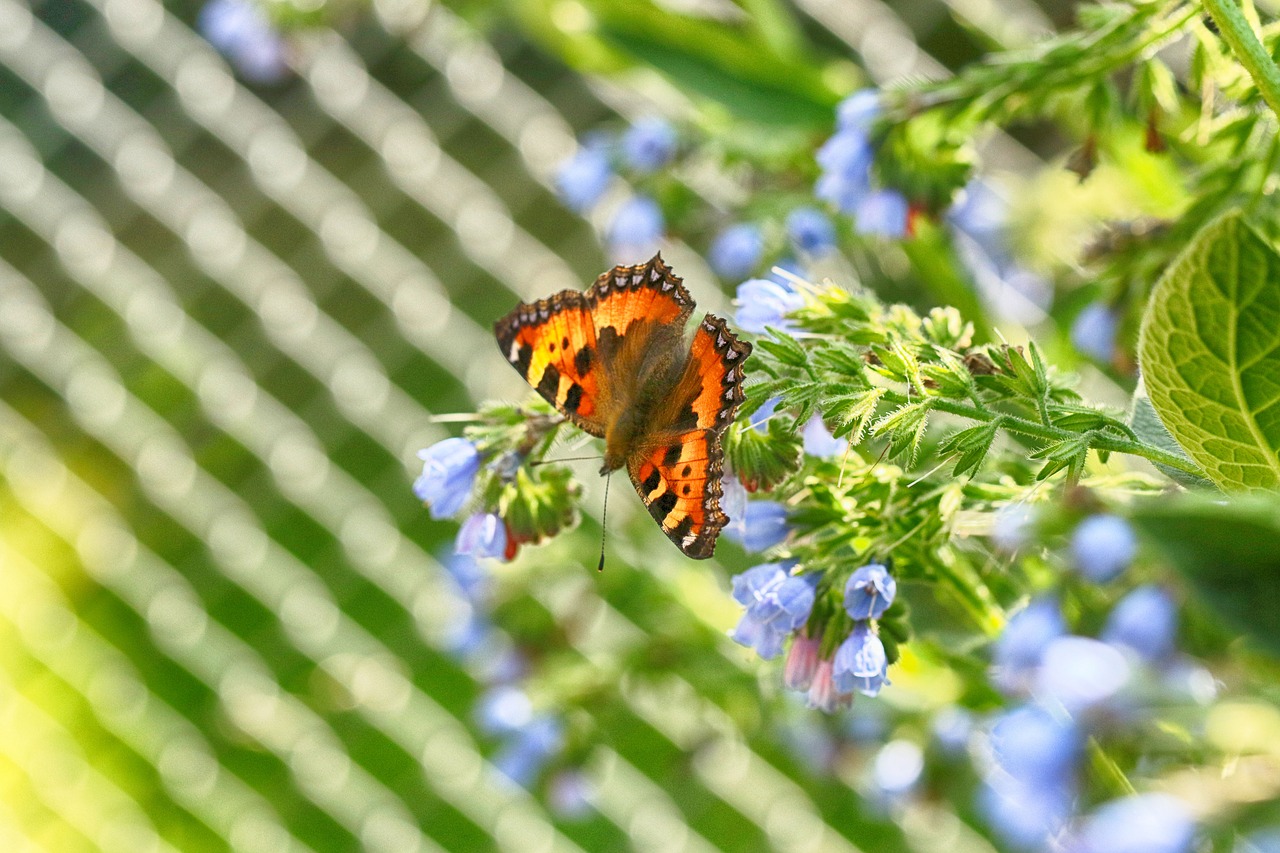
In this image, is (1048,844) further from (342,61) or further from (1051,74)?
(342,61)

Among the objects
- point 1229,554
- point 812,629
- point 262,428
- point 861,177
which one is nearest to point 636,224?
point 861,177

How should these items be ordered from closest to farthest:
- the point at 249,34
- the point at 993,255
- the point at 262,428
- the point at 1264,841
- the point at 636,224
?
1. the point at 1264,841
2. the point at 636,224
3. the point at 993,255
4. the point at 249,34
5. the point at 262,428

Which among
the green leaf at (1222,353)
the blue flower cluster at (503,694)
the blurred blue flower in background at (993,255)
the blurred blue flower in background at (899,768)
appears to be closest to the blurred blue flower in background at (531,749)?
the blue flower cluster at (503,694)

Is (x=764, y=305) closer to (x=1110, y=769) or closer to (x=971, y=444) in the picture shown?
(x=971, y=444)

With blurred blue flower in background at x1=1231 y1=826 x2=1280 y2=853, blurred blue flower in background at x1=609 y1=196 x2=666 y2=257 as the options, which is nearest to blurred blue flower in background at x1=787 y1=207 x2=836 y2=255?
blurred blue flower in background at x1=609 y1=196 x2=666 y2=257

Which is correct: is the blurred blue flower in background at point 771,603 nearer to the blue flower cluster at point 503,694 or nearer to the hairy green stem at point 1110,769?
the hairy green stem at point 1110,769

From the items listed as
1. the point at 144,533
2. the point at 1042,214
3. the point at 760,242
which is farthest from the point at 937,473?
the point at 144,533
